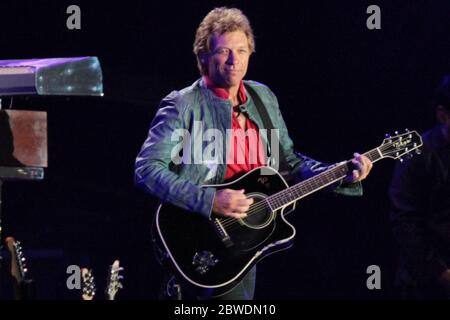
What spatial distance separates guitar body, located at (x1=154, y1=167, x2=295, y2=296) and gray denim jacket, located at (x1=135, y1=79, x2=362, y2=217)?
97 millimetres

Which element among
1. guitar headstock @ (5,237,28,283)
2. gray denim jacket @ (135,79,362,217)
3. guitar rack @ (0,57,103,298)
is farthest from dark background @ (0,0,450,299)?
guitar rack @ (0,57,103,298)

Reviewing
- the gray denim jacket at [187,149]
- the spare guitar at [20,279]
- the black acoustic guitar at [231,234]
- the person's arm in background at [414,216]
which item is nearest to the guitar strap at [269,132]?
the gray denim jacket at [187,149]

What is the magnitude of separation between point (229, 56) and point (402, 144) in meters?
1.07

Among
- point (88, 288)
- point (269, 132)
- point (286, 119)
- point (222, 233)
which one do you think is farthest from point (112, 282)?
point (286, 119)

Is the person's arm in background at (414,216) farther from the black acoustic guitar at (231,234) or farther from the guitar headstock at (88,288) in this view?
the guitar headstock at (88,288)

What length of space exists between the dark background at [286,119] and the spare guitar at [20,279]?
5.11 ft

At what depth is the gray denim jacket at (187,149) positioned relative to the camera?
13.7 ft

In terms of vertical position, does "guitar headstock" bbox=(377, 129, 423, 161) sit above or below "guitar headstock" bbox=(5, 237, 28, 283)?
above

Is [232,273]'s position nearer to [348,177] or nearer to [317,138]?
[348,177]

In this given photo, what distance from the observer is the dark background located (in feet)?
19.2

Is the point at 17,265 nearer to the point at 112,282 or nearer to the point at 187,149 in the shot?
the point at 112,282

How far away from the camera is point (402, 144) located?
4691mm

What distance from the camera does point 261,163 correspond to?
4.42 meters

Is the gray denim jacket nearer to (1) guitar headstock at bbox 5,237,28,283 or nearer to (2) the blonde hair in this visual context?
(2) the blonde hair
